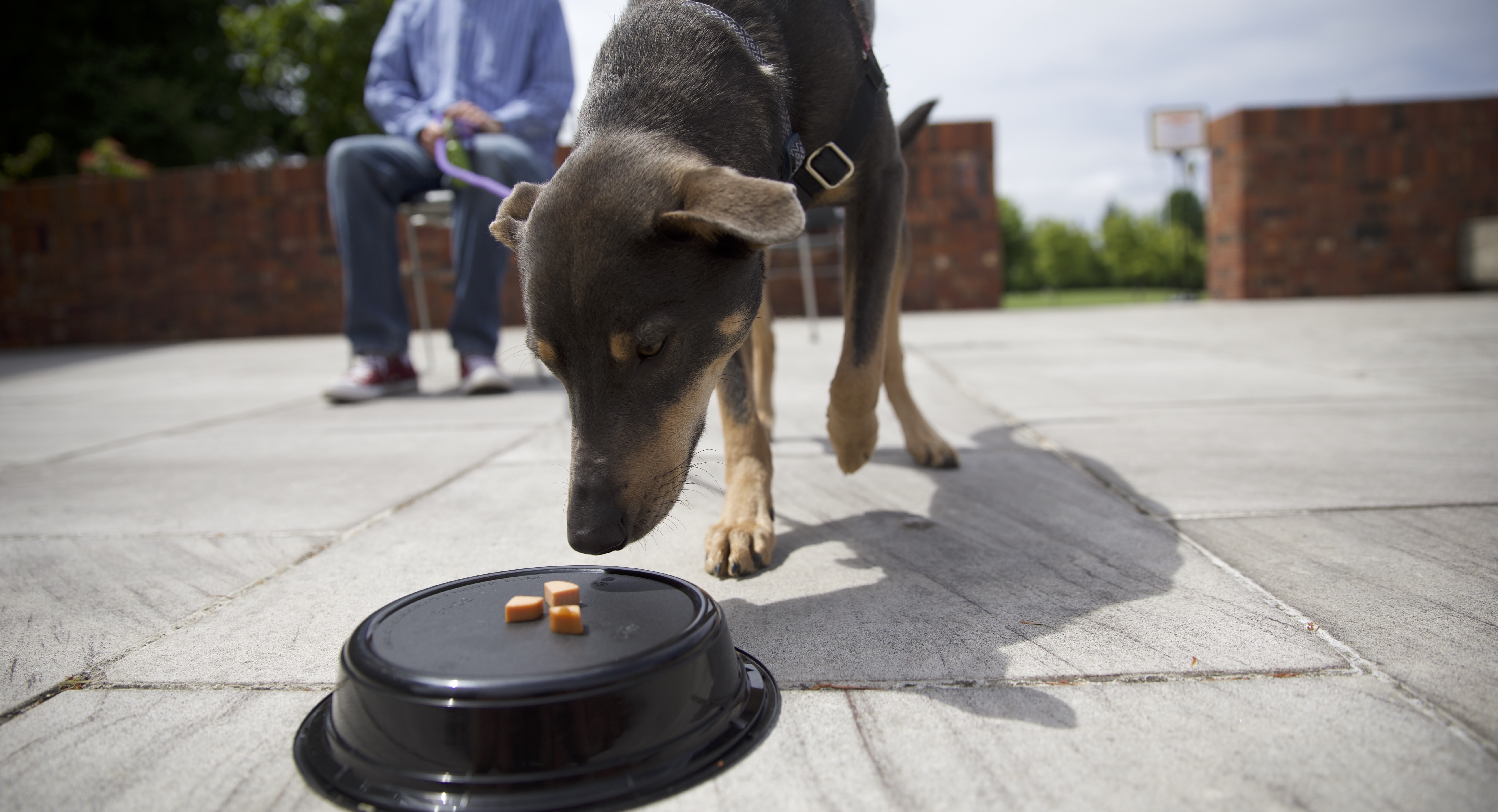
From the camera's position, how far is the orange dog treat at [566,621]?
119cm

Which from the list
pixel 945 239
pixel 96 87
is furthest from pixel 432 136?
pixel 96 87

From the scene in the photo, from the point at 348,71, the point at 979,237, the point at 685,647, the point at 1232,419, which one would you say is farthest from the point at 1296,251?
the point at 348,71

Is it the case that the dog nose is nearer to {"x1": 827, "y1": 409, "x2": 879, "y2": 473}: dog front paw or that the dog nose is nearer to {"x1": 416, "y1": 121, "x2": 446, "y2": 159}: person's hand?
{"x1": 827, "y1": 409, "x2": 879, "y2": 473}: dog front paw

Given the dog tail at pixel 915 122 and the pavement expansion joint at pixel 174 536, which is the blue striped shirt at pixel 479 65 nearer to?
the dog tail at pixel 915 122

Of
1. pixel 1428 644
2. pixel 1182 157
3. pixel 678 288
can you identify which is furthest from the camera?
pixel 1182 157

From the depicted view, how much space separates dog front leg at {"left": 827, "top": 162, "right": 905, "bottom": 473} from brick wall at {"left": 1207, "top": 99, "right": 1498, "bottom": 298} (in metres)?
12.5

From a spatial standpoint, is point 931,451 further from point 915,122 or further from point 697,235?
point 697,235

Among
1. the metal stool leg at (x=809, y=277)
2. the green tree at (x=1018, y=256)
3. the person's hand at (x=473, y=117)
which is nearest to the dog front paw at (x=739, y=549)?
the person's hand at (x=473, y=117)

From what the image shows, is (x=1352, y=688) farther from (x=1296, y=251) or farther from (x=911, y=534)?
(x=1296, y=251)

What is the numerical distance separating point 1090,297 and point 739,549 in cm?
3097

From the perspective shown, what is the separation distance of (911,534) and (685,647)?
3.47 ft

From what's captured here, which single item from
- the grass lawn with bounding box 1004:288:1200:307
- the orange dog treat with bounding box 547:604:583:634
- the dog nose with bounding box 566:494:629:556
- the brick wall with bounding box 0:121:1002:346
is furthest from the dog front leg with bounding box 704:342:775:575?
the grass lawn with bounding box 1004:288:1200:307

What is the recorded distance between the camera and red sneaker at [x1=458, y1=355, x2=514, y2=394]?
4887mm

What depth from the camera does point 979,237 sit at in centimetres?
1202
